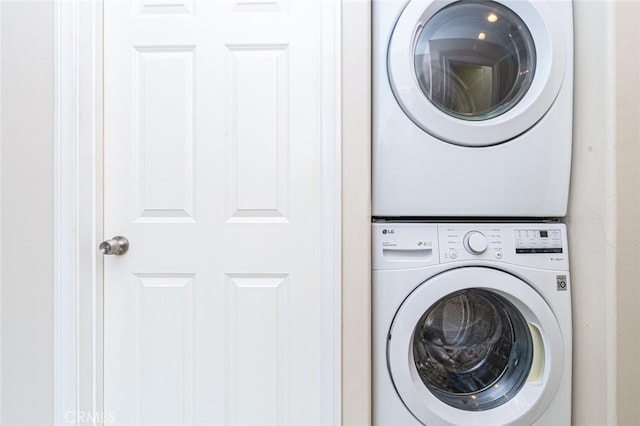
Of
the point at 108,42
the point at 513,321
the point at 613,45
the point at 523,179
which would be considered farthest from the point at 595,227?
the point at 108,42

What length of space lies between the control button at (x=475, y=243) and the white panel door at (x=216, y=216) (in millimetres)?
439

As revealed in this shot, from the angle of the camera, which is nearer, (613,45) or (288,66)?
(613,45)

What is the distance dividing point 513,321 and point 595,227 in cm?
35

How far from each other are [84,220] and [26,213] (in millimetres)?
131

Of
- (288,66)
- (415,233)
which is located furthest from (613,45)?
(288,66)

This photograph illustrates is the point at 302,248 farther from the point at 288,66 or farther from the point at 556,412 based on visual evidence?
the point at 556,412

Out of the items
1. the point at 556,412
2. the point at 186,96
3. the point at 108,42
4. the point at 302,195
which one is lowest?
the point at 556,412

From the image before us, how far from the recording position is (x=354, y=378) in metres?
0.87

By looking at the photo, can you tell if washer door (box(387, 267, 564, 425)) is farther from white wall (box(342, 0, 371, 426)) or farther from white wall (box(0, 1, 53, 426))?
white wall (box(0, 1, 53, 426))

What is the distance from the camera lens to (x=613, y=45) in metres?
0.82

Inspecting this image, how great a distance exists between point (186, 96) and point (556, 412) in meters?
1.45

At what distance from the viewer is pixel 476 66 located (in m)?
0.97

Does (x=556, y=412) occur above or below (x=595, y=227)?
below

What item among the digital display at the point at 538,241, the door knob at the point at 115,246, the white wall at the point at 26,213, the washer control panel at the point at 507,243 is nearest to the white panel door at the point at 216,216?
the door knob at the point at 115,246
